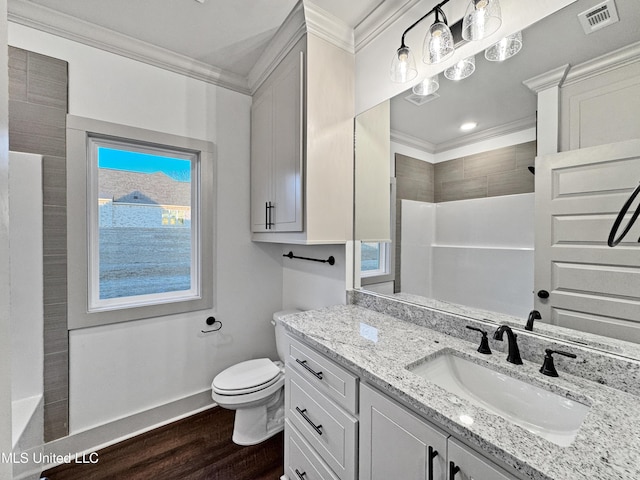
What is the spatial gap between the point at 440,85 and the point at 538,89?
445 millimetres

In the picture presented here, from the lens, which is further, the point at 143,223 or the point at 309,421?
the point at 143,223

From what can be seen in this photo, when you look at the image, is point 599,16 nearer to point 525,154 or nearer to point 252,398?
point 525,154

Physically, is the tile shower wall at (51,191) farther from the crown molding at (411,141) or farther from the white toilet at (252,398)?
the crown molding at (411,141)

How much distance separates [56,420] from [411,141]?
2582 millimetres

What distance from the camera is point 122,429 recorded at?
1.76m

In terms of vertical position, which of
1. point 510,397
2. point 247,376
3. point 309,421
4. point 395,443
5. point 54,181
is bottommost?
point 247,376

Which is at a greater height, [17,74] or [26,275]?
[17,74]

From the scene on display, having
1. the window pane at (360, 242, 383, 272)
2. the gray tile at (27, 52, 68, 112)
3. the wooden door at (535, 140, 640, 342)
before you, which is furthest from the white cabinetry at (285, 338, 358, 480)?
the gray tile at (27, 52, 68, 112)

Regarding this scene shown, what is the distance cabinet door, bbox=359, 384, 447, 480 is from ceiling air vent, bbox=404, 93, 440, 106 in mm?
1367

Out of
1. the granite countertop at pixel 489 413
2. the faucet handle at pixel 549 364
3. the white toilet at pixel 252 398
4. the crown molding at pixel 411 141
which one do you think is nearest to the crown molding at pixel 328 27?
the crown molding at pixel 411 141

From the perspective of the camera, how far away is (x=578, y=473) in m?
0.52

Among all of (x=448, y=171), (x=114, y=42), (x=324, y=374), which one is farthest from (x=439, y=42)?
(x=114, y=42)

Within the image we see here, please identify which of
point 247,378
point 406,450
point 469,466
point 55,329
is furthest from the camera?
point 247,378

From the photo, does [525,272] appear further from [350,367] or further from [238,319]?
[238,319]
